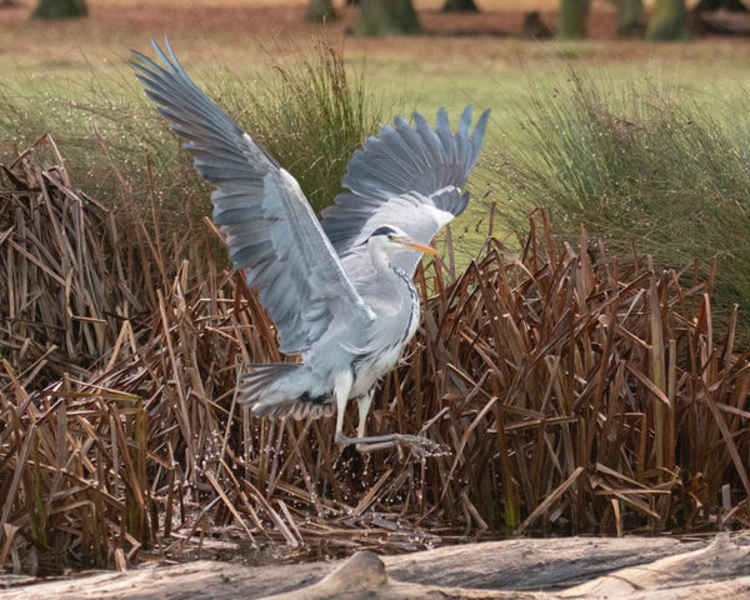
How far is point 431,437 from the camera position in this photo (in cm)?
406

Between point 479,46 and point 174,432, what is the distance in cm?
1522

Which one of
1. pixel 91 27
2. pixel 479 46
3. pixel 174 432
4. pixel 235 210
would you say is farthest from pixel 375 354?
pixel 91 27

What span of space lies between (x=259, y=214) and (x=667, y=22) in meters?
17.6

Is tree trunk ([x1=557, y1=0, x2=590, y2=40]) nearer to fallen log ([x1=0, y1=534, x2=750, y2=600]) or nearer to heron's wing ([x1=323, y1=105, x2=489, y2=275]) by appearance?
heron's wing ([x1=323, y1=105, x2=489, y2=275])

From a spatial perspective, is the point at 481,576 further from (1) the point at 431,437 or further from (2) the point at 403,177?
(2) the point at 403,177

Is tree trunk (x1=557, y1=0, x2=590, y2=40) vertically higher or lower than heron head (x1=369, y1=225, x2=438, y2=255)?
higher

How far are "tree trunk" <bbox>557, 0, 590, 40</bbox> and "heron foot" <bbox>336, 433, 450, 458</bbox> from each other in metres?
17.0

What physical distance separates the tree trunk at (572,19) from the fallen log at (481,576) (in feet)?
57.7

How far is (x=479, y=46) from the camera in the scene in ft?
61.6

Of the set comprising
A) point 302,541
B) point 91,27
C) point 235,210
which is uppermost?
point 91,27

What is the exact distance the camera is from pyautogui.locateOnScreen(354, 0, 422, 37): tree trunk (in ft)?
68.3

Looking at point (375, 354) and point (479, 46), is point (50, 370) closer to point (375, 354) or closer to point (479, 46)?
point (375, 354)

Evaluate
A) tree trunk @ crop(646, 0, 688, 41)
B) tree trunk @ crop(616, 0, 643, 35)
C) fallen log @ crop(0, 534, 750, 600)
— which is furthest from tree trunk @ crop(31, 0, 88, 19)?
fallen log @ crop(0, 534, 750, 600)

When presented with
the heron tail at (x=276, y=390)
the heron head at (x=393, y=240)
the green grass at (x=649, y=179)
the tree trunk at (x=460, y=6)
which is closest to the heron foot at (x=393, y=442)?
the heron tail at (x=276, y=390)
